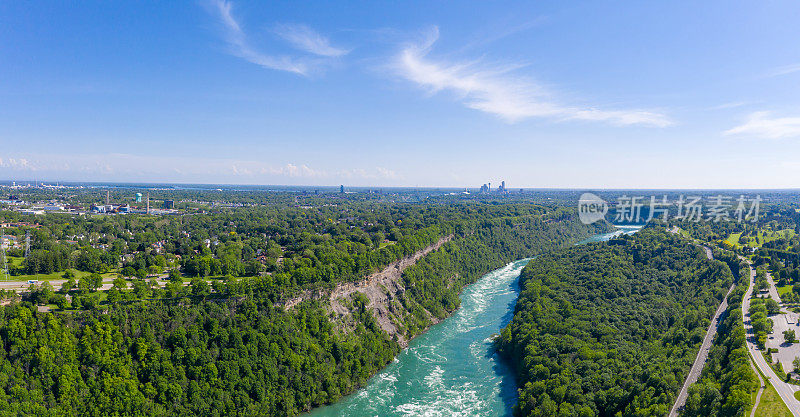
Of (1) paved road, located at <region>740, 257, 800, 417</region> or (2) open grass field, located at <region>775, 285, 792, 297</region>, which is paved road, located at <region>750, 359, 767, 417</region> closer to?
(1) paved road, located at <region>740, 257, 800, 417</region>

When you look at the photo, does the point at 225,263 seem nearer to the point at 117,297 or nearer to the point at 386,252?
the point at 117,297

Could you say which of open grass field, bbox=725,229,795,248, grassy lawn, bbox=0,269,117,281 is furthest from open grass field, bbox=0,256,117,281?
open grass field, bbox=725,229,795,248

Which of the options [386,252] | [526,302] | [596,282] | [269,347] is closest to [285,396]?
[269,347]

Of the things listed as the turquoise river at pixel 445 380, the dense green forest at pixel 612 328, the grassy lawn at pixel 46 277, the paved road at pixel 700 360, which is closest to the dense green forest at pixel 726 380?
the paved road at pixel 700 360

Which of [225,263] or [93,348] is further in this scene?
[225,263]

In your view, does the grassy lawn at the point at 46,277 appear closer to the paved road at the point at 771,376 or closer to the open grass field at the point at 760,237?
the paved road at the point at 771,376

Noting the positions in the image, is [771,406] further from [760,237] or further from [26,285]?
[760,237]

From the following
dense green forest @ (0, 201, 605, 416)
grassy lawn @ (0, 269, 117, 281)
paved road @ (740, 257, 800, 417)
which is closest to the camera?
paved road @ (740, 257, 800, 417)
